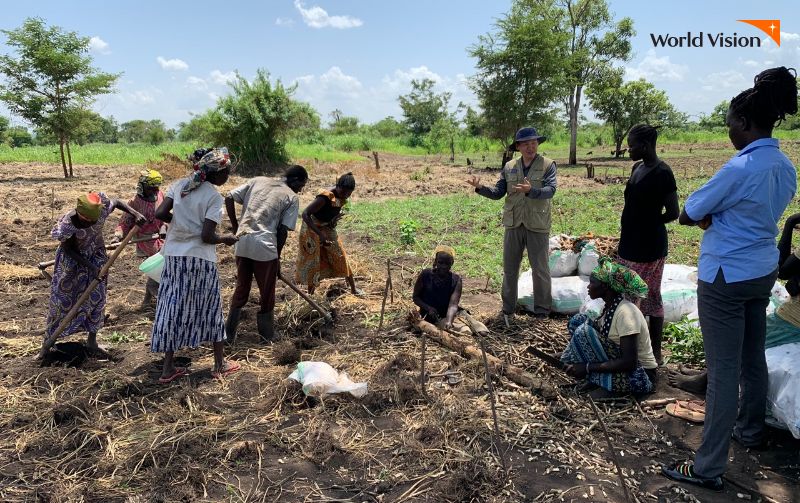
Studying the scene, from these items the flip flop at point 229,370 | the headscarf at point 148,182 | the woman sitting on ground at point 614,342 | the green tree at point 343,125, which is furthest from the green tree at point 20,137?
the woman sitting on ground at point 614,342

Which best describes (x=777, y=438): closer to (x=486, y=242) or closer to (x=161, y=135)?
(x=486, y=242)

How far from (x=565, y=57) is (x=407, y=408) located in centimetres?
2439

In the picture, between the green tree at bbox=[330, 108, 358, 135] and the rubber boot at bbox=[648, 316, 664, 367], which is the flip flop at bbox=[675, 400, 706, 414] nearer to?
the rubber boot at bbox=[648, 316, 664, 367]

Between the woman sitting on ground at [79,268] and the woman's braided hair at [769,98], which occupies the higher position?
the woman's braided hair at [769,98]

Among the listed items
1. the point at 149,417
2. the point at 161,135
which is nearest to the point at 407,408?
the point at 149,417

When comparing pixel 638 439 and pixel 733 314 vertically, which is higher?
pixel 733 314

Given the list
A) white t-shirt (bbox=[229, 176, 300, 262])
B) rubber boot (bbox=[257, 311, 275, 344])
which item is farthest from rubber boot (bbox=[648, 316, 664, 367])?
rubber boot (bbox=[257, 311, 275, 344])

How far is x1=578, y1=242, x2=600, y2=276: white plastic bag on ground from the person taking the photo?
5070 mm

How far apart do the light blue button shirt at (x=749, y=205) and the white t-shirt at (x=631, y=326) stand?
76 cm

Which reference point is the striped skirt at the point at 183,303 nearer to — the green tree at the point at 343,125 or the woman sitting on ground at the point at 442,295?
the woman sitting on ground at the point at 442,295

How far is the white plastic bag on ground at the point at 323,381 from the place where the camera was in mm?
3480

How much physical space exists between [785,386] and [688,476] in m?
0.80

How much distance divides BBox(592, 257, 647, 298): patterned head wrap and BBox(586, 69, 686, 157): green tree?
81.4ft

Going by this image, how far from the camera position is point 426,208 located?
38.1 ft
